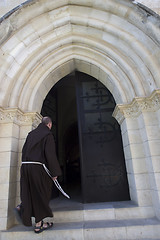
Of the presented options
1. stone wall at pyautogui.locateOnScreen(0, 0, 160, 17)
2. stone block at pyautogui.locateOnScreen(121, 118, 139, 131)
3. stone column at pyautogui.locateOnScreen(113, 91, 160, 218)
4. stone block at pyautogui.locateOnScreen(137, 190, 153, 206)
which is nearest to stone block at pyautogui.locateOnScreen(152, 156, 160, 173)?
stone column at pyautogui.locateOnScreen(113, 91, 160, 218)

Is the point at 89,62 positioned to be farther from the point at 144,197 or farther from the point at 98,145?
the point at 144,197

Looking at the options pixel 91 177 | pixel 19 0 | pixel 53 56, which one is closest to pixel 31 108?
pixel 53 56

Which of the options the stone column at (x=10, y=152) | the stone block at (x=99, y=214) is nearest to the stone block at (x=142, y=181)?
the stone block at (x=99, y=214)

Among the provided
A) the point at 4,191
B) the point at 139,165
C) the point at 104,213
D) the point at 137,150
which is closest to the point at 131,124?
the point at 137,150

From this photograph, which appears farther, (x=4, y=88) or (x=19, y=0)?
(x=19, y=0)

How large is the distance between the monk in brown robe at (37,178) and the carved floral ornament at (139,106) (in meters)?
1.49

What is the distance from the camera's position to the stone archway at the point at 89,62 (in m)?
2.44

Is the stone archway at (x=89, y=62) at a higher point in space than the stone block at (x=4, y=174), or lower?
higher

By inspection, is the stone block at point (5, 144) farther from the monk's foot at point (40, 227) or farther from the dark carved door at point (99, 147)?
the dark carved door at point (99, 147)

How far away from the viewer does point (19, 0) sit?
2904mm

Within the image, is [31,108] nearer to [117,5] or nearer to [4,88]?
[4,88]

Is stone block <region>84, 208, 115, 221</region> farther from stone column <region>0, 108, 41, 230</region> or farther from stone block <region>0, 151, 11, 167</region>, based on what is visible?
stone block <region>0, 151, 11, 167</region>

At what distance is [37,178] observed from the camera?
1.92m

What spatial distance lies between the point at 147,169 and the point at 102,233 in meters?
1.19
